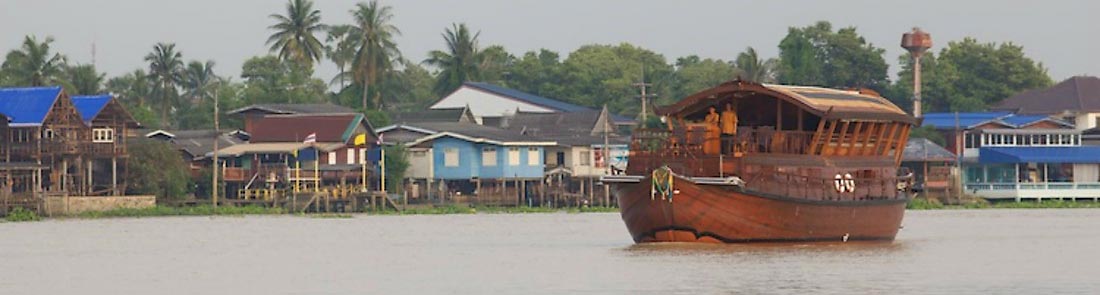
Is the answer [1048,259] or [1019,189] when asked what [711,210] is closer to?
[1048,259]

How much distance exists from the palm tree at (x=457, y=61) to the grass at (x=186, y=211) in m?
37.4

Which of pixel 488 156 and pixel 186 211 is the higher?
pixel 488 156

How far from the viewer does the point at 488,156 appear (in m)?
87.4

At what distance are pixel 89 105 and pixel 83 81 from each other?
17640 mm

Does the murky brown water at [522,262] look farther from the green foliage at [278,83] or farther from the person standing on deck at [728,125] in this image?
the green foliage at [278,83]

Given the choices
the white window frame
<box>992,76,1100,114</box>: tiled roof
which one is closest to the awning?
<box>992,76,1100,114</box>: tiled roof

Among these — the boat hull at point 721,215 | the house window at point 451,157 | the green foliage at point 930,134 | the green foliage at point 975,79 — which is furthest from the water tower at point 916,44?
the boat hull at point 721,215

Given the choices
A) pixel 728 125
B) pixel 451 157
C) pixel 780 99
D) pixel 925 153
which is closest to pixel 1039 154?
pixel 925 153

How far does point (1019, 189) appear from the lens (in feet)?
289

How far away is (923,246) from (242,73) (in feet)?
301

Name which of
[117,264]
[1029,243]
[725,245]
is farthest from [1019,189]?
[117,264]

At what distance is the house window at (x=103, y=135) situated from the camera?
79.6 meters

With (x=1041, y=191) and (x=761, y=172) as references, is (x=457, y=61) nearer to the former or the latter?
(x=1041, y=191)

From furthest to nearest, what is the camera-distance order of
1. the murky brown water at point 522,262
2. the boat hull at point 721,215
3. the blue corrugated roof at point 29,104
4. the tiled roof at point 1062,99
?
1. the tiled roof at point 1062,99
2. the blue corrugated roof at point 29,104
3. the boat hull at point 721,215
4. the murky brown water at point 522,262
